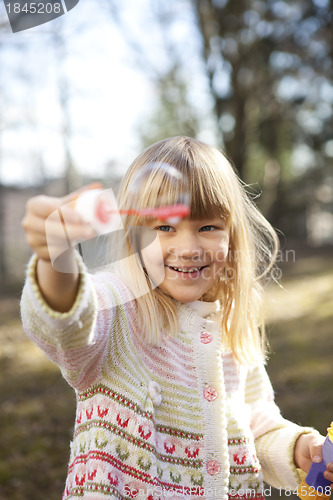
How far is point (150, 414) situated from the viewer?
106 centimetres

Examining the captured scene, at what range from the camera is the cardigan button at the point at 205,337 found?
3.89ft

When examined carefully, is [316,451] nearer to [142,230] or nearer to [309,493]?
[309,493]

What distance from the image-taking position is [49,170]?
1.45 metres

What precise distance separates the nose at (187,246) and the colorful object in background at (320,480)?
1.80 feet

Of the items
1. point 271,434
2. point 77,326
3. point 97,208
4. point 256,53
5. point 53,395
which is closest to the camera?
point 97,208

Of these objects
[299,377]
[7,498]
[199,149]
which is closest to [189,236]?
[199,149]

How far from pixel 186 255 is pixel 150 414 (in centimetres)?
36

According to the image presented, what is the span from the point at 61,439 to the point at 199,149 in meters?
2.33

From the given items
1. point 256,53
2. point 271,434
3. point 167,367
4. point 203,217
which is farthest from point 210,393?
point 256,53

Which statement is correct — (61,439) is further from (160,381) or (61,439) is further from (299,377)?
(160,381)

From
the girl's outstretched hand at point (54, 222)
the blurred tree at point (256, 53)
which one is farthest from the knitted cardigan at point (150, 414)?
the blurred tree at point (256, 53)

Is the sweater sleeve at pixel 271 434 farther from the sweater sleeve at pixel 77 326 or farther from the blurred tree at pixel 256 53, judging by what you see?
the blurred tree at pixel 256 53

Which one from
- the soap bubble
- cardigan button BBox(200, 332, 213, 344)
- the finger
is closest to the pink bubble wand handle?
the soap bubble

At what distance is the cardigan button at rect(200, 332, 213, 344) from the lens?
1.19 meters
